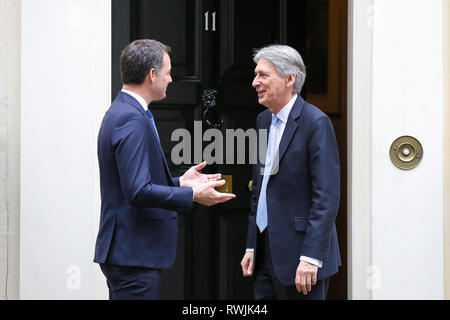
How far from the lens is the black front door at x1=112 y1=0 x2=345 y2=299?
155 inches

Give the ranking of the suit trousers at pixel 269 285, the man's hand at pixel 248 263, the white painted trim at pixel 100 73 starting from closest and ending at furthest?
the suit trousers at pixel 269 285
the man's hand at pixel 248 263
the white painted trim at pixel 100 73

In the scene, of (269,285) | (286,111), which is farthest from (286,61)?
(269,285)

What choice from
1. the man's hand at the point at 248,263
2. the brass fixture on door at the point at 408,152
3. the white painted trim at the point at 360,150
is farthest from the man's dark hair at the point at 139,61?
the brass fixture on door at the point at 408,152

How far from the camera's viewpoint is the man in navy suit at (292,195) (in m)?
2.66

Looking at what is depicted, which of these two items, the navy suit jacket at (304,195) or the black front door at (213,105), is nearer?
the navy suit jacket at (304,195)

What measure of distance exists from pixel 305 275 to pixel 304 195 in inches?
13.5

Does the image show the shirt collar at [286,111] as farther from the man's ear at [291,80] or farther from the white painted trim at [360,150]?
the white painted trim at [360,150]

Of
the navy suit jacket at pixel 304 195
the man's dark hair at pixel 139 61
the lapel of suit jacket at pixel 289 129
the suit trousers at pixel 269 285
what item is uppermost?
the man's dark hair at pixel 139 61

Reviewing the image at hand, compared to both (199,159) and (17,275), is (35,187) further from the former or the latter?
(199,159)

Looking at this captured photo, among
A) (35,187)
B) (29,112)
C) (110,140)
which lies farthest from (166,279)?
(110,140)

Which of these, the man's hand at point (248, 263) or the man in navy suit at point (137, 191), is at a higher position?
the man in navy suit at point (137, 191)

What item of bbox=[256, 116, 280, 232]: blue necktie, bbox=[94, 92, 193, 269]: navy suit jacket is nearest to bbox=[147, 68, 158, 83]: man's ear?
bbox=[94, 92, 193, 269]: navy suit jacket

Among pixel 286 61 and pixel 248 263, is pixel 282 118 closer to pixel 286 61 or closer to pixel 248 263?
pixel 286 61

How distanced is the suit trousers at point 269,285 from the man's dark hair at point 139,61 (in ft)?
2.91
